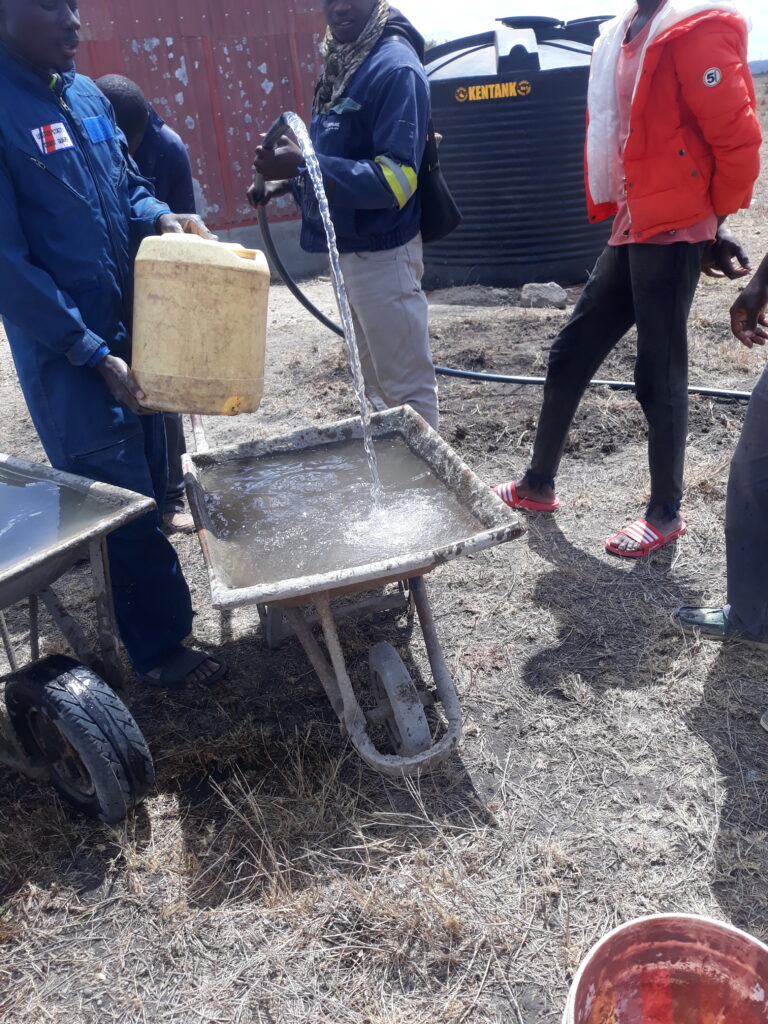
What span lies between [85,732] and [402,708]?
818mm

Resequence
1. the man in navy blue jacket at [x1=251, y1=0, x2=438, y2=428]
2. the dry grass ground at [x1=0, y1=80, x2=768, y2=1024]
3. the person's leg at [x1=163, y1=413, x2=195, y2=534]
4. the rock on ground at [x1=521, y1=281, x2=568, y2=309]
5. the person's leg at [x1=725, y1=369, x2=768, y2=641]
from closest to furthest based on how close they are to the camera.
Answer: the dry grass ground at [x1=0, y1=80, x2=768, y2=1024] → the person's leg at [x1=725, y1=369, x2=768, y2=641] → the man in navy blue jacket at [x1=251, y1=0, x2=438, y2=428] → the person's leg at [x1=163, y1=413, x2=195, y2=534] → the rock on ground at [x1=521, y1=281, x2=568, y2=309]

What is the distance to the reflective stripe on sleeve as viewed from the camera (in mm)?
2914

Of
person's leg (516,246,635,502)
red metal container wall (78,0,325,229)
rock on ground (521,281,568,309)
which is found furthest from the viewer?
red metal container wall (78,0,325,229)

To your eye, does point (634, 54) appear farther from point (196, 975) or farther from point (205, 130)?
point (205, 130)

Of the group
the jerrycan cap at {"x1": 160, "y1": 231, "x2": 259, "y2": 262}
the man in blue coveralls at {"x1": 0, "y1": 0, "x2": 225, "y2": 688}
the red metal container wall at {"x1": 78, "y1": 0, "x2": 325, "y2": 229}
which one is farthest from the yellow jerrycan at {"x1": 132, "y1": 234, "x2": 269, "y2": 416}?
the red metal container wall at {"x1": 78, "y1": 0, "x2": 325, "y2": 229}

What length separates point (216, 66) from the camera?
8516mm

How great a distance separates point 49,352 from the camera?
7.94 ft

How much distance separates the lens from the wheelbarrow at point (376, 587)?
2031mm

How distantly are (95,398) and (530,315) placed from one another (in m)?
4.76

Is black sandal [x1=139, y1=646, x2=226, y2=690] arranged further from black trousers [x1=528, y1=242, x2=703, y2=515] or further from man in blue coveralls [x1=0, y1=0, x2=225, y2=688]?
black trousers [x1=528, y1=242, x2=703, y2=515]

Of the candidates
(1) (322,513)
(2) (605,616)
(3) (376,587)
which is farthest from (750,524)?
(1) (322,513)

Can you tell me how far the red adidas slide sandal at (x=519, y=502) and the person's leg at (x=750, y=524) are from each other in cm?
115

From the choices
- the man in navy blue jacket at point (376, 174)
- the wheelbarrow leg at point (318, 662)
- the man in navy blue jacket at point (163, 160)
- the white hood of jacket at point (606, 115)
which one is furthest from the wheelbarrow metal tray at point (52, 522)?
the white hood of jacket at point (606, 115)

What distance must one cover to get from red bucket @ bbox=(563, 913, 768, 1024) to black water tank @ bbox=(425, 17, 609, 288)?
7.15m
